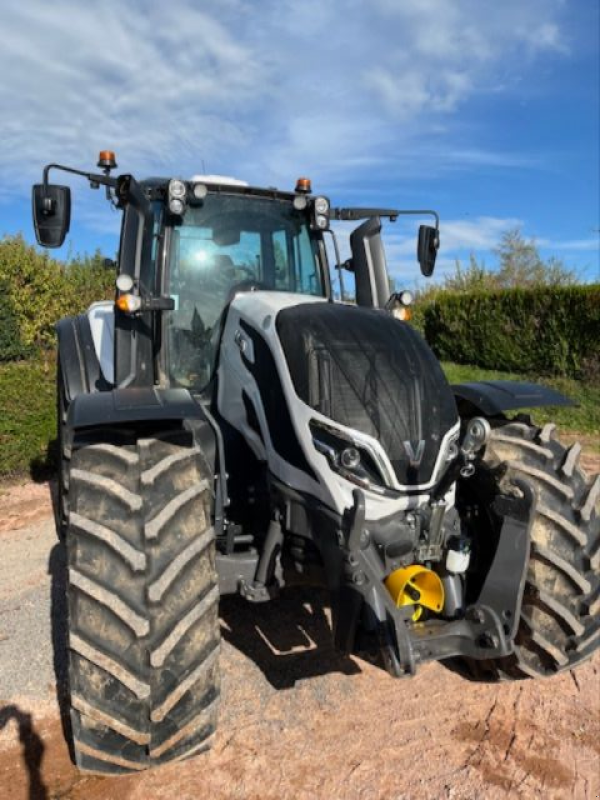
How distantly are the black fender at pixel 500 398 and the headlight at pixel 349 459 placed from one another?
1.10 metres

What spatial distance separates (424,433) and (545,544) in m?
0.76

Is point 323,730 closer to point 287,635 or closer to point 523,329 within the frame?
point 287,635

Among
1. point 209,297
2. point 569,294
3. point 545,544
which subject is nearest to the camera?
point 545,544

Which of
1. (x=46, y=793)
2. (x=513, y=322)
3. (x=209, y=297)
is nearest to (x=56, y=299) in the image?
(x=513, y=322)

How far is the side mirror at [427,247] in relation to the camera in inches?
175

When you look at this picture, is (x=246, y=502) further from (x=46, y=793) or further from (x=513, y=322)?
(x=513, y=322)

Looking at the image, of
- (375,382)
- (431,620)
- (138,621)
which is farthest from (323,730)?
(375,382)

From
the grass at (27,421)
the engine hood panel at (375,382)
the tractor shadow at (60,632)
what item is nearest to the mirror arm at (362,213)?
the engine hood panel at (375,382)

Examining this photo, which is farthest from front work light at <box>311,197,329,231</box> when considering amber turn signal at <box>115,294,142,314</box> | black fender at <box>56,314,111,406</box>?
black fender at <box>56,314,111,406</box>

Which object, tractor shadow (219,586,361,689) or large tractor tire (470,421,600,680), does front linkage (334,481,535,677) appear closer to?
large tractor tire (470,421,600,680)

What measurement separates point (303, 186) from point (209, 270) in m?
0.90

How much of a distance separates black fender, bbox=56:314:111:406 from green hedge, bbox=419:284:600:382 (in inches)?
403

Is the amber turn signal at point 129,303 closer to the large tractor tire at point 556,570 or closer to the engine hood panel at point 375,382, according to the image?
the engine hood panel at point 375,382

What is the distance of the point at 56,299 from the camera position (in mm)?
13328
